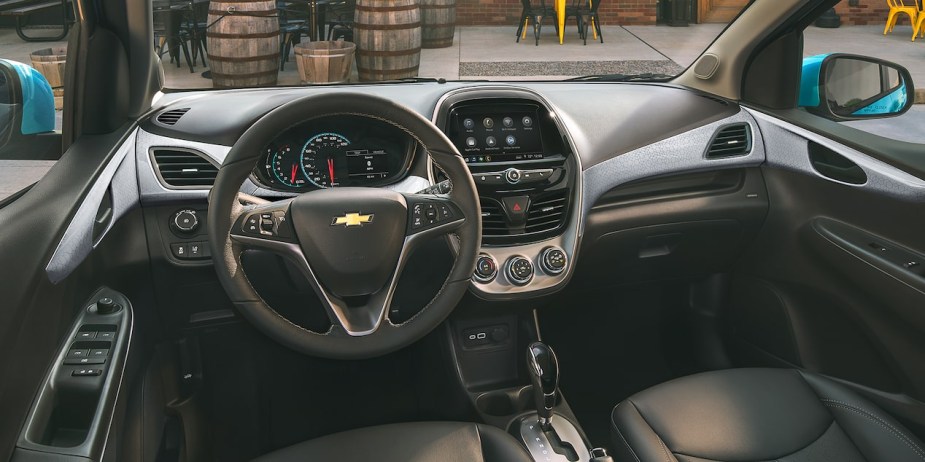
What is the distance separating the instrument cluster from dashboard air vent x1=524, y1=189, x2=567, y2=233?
1.12 feet

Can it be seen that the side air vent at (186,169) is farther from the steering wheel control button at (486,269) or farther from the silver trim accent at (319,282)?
the steering wheel control button at (486,269)

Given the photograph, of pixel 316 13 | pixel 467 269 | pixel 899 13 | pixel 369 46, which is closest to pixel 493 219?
pixel 467 269

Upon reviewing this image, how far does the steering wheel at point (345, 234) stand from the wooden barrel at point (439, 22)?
4.88 metres

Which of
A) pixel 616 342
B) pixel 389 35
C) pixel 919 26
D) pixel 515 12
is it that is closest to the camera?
pixel 616 342

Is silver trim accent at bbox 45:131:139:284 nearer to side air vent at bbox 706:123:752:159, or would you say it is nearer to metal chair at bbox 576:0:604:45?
side air vent at bbox 706:123:752:159

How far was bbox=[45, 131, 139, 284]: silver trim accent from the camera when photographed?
1.42 meters

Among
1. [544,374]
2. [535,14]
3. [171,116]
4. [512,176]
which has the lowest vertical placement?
[544,374]

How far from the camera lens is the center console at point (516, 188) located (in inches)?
78.6

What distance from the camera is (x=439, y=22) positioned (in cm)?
673

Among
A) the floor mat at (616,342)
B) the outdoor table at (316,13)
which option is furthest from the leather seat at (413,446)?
the outdoor table at (316,13)

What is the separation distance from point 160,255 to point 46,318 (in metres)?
0.56

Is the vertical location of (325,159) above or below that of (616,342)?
above

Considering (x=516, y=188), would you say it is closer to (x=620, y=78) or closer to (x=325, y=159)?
(x=325, y=159)

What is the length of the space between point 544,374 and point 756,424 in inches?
19.7
